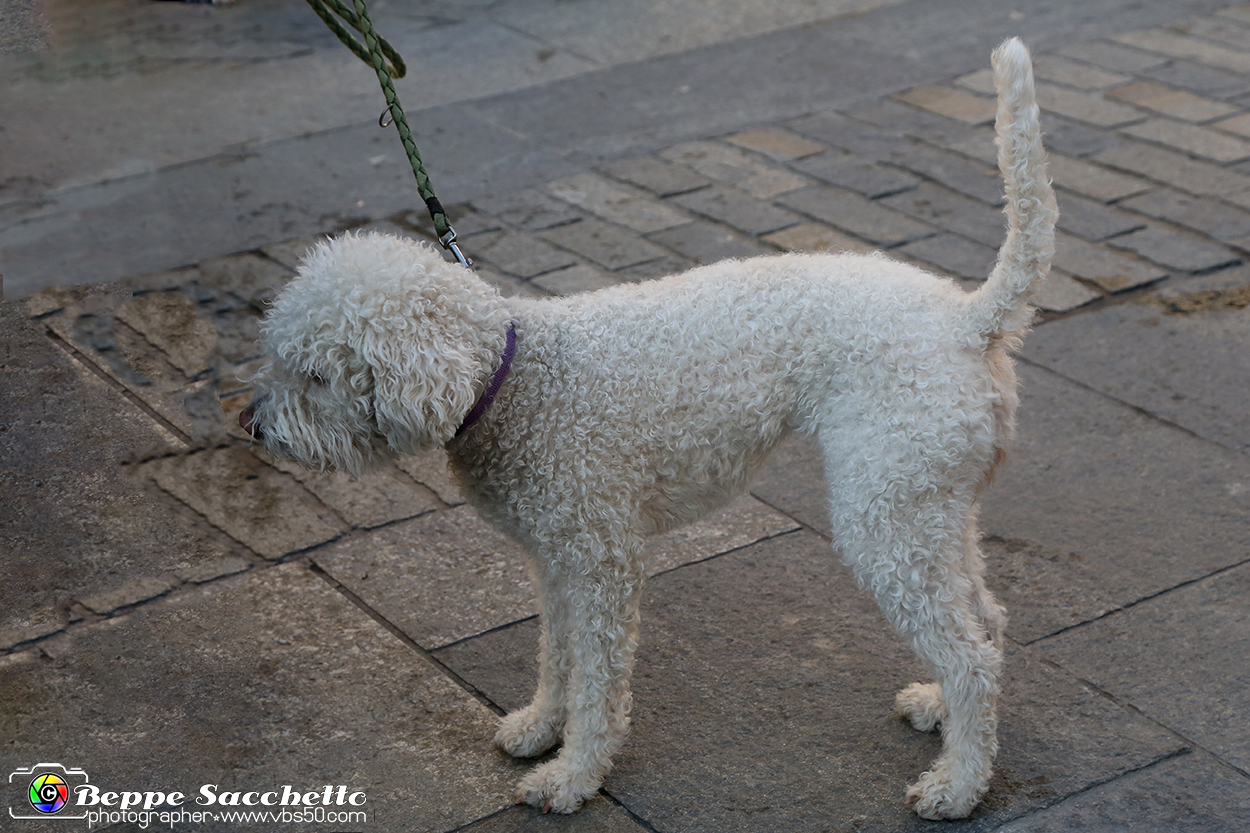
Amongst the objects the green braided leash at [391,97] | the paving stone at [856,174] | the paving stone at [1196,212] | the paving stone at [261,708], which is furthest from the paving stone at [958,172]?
the paving stone at [261,708]

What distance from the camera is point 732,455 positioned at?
3.07 metres

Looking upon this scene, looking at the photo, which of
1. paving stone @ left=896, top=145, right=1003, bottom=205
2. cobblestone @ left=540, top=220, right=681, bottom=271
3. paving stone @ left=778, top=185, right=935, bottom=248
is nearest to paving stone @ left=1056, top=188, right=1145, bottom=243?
paving stone @ left=896, top=145, right=1003, bottom=205

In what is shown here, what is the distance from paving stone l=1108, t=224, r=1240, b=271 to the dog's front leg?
12.7 ft

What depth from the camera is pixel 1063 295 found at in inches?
220

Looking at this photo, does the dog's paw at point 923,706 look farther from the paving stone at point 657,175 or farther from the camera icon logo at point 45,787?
the paving stone at point 657,175

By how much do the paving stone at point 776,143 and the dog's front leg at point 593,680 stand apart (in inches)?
174

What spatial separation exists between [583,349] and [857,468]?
72cm

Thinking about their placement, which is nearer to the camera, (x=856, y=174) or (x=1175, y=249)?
(x=1175, y=249)

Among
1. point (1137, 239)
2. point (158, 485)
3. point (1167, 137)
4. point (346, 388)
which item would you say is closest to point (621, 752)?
point (346, 388)

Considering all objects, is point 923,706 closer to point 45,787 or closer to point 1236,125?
point 45,787

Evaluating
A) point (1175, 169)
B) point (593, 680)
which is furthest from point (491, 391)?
point (1175, 169)

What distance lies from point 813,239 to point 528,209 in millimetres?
1508

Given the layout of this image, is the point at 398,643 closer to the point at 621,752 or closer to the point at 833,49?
the point at 621,752

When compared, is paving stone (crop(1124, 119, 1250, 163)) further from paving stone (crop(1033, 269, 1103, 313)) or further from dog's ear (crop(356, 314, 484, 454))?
dog's ear (crop(356, 314, 484, 454))
